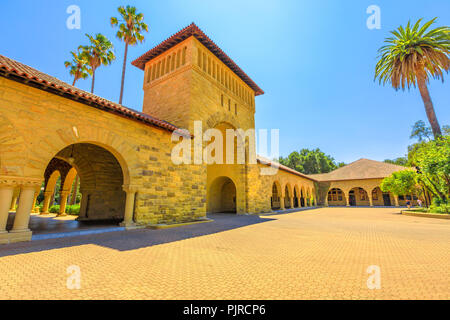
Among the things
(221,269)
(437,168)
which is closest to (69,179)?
(221,269)

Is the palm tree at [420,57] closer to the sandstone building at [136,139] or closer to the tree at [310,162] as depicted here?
the sandstone building at [136,139]

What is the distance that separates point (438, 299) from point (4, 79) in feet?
32.5

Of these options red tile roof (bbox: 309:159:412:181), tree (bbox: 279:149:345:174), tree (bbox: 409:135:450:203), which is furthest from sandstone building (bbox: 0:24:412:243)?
tree (bbox: 279:149:345:174)

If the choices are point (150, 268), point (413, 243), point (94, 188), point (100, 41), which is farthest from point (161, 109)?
point (413, 243)

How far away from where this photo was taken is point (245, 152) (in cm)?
1581

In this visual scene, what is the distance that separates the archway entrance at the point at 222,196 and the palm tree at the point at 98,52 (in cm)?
1527

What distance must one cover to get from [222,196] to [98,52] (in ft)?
58.7

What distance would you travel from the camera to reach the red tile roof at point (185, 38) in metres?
11.9

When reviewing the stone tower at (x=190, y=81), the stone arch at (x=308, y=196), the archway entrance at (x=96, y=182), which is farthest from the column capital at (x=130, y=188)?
the stone arch at (x=308, y=196)

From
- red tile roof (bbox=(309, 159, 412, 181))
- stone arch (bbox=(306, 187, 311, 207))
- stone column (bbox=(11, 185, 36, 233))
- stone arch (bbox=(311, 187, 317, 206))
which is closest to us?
stone column (bbox=(11, 185, 36, 233))

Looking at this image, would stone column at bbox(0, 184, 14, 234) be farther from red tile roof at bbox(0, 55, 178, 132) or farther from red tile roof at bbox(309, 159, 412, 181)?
red tile roof at bbox(309, 159, 412, 181)

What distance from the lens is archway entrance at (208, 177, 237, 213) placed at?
18.2 m

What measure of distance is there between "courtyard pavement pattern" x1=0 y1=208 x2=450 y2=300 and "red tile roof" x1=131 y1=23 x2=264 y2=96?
39.0 feet

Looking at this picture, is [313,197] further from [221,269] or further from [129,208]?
[221,269]
